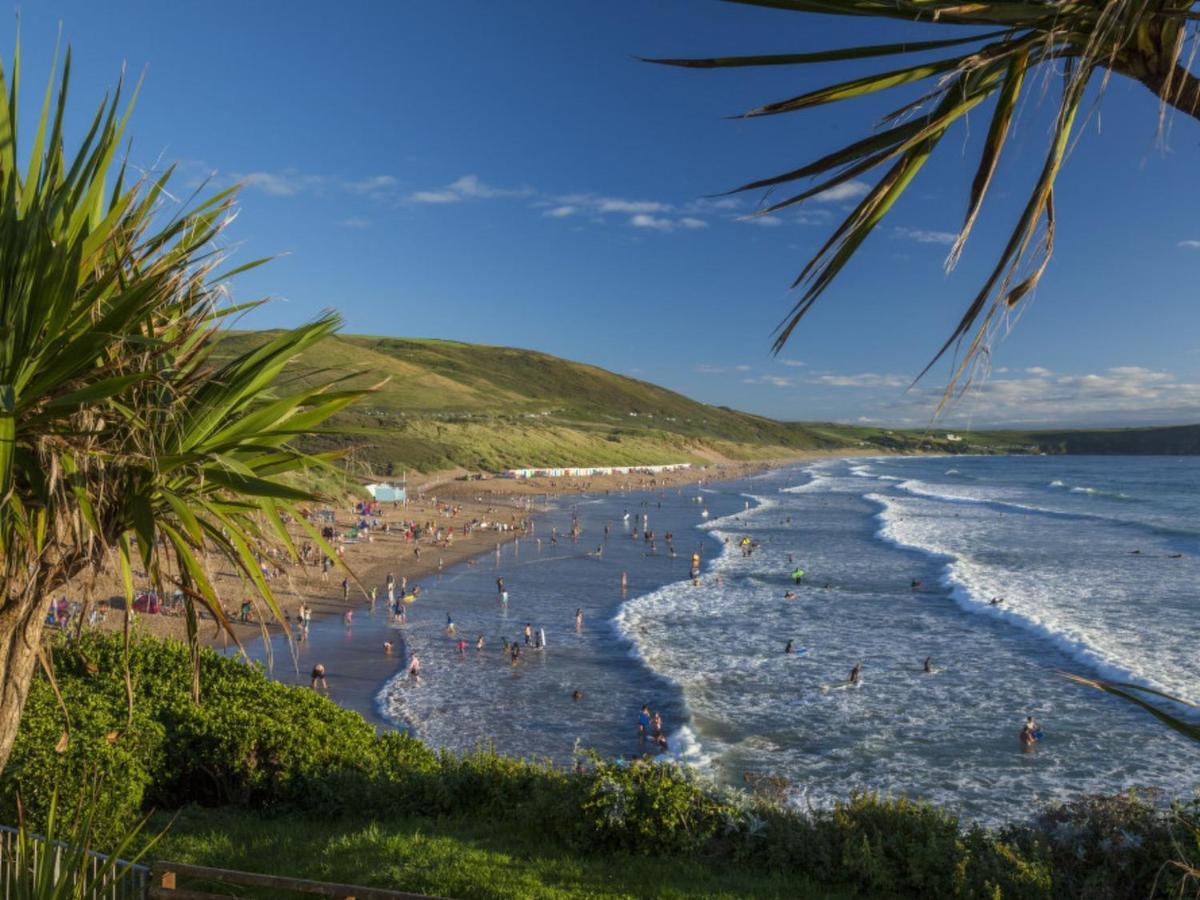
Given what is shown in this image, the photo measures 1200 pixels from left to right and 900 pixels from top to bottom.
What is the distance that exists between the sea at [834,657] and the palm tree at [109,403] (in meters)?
5.96

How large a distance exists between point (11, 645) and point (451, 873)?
4345mm

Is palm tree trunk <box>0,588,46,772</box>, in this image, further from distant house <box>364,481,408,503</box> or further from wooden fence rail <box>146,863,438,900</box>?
distant house <box>364,481,408,503</box>

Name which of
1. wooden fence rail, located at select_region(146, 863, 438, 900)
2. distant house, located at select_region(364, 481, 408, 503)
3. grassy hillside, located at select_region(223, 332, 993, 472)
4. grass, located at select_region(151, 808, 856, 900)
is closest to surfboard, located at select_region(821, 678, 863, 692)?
grass, located at select_region(151, 808, 856, 900)

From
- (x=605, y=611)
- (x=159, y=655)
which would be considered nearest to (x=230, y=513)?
(x=159, y=655)

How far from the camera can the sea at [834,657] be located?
16516 mm

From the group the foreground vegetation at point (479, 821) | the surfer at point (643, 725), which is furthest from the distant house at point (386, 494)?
the foreground vegetation at point (479, 821)

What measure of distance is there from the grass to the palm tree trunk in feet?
11.8

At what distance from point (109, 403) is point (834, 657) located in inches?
928

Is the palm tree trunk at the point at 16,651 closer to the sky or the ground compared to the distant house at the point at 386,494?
closer to the sky

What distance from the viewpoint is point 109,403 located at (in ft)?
10.5

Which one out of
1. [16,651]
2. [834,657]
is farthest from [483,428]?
[16,651]

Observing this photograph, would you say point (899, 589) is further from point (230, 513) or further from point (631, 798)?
point (230, 513)

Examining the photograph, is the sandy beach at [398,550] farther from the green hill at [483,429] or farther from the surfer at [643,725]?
the green hill at [483,429]

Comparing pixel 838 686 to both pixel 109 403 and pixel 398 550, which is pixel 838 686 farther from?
pixel 398 550
